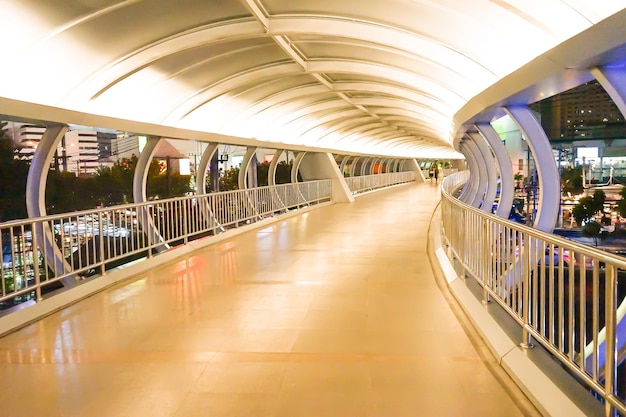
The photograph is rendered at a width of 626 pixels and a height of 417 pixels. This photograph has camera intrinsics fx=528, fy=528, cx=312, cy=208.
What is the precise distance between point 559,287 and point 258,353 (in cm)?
218

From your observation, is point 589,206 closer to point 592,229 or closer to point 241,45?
point 592,229

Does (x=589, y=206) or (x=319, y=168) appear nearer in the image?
(x=319, y=168)

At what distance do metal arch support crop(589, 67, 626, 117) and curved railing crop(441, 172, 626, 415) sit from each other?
1020 mm

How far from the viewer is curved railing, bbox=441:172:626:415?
2.35 metres

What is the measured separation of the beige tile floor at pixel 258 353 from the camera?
10.3 ft

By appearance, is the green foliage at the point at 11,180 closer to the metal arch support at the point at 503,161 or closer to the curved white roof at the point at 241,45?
the curved white roof at the point at 241,45

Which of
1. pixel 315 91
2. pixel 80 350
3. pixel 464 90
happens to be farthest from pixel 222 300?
pixel 315 91

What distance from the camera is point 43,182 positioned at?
633 centimetres

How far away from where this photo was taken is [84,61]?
6.76m

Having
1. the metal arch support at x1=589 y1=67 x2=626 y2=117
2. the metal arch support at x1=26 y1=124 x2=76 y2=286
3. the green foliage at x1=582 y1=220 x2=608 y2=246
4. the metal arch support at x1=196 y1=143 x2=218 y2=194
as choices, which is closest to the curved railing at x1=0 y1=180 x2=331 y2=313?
the metal arch support at x1=26 y1=124 x2=76 y2=286

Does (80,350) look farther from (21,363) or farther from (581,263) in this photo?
(581,263)

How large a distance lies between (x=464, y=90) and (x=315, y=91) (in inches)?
184

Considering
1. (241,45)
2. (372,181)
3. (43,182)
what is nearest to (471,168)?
(241,45)

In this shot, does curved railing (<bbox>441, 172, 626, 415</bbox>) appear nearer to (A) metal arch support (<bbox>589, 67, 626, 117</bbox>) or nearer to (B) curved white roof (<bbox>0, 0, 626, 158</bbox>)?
(A) metal arch support (<bbox>589, 67, 626, 117</bbox>)
